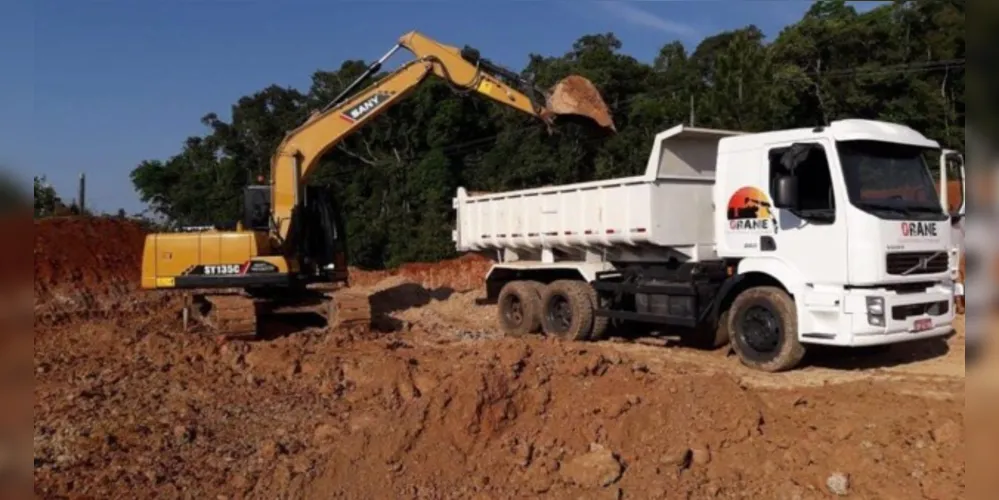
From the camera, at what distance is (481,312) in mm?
16422

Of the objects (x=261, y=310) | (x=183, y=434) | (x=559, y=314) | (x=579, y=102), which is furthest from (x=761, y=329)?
(x=261, y=310)

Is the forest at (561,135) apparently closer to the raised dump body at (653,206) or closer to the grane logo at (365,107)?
the grane logo at (365,107)

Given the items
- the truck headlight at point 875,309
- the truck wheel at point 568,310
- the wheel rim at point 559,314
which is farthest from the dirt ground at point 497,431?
the wheel rim at point 559,314

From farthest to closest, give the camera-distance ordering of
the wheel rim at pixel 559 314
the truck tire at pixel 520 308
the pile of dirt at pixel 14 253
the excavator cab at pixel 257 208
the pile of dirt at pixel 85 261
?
the pile of dirt at pixel 85 261 < the excavator cab at pixel 257 208 < the truck tire at pixel 520 308 < the wheel rim at pixel 559 314 < the pile of dirt at pixel 14 253

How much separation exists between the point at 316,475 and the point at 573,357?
3167 mm

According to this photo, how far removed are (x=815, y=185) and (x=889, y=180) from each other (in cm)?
83

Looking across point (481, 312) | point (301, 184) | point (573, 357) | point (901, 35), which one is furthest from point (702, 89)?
point (573, 357)

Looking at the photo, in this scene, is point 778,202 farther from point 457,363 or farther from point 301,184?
point 301,184

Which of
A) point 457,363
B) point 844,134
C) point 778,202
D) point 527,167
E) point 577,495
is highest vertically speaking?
point 527,167

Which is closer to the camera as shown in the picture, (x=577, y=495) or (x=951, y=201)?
(x=577, y=495)

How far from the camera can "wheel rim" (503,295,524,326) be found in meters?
13.5

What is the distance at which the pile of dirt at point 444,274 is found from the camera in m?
24.3

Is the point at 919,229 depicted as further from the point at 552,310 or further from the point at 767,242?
the point at 552,310

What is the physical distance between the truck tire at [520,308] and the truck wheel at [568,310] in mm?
169
